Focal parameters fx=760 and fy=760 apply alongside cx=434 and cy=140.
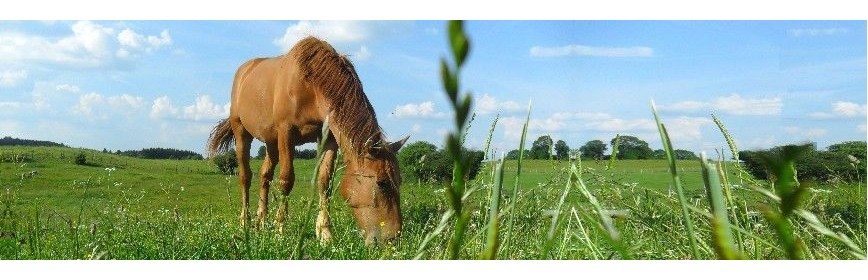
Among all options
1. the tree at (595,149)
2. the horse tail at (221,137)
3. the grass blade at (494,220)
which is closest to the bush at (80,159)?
the horse tail at (221,137)

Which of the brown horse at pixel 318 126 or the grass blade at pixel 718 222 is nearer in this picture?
the grass blade at pixel 718 222

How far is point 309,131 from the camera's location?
17.1 ft

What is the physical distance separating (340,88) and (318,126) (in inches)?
22.4

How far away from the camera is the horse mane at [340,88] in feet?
15.0

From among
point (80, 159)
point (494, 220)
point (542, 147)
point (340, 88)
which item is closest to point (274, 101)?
point (340, 88)

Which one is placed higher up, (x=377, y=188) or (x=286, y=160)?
(x=286, y=160)

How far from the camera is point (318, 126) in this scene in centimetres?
526

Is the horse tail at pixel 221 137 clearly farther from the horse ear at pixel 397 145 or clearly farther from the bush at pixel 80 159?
the bush at pixel 80 159

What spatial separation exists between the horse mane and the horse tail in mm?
1961

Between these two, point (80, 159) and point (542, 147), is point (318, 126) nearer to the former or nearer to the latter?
point (542, 147)

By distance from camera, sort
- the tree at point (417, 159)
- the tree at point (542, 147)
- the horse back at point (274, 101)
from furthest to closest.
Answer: the horse back at point (274, 101) < the tree at point (417, 159) < the tree at point (542, 147)

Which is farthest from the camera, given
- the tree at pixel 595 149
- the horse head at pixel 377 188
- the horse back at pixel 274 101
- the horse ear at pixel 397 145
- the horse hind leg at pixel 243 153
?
the horse hind leg at pixel 243 153

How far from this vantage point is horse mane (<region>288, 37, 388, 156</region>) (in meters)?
4.57

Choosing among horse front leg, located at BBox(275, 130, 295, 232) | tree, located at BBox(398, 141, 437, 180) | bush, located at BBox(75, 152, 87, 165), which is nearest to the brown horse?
horse front leg, located at BBox(275, 130, 295, 232)
